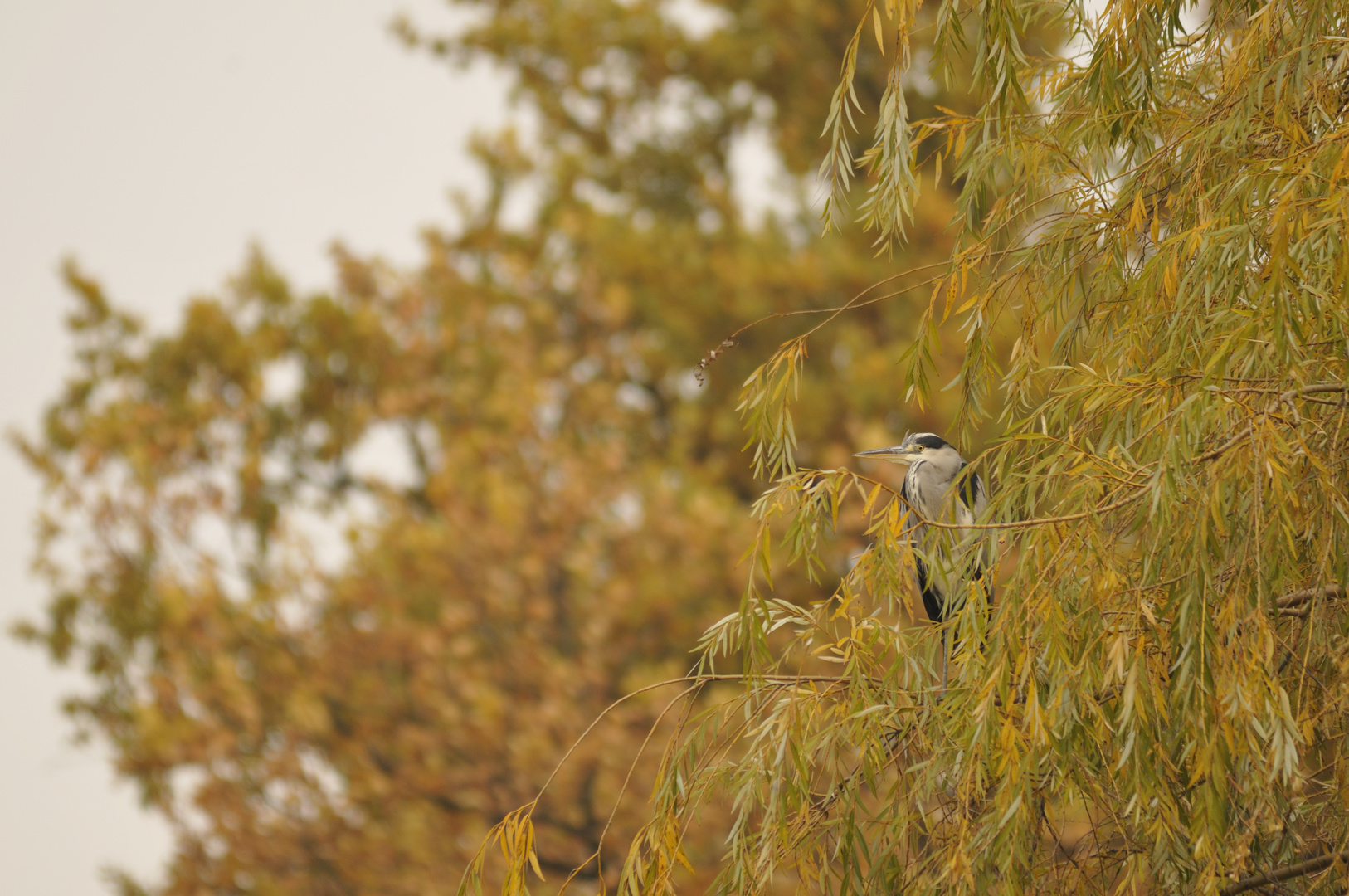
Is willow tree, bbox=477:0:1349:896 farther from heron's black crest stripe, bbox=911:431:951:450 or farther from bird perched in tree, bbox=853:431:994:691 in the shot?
heron's black crest stripe, bbox=911:431:951:450

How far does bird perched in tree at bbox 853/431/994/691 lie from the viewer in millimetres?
1872

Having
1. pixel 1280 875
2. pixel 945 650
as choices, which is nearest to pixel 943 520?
pixel 945 650

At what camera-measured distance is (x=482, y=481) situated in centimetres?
685

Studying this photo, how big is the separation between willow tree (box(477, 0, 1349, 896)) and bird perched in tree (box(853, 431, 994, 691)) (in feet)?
0.18

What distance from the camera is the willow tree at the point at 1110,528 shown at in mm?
1559

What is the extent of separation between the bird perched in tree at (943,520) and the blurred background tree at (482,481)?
9.75 ft

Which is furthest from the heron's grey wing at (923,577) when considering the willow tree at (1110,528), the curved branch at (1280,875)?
the curved branch at (1280,875)

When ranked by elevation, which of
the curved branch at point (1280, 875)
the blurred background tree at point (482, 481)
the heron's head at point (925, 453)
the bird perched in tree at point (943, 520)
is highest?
the blurred background tree at point (482, 481)

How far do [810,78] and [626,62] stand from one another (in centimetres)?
188

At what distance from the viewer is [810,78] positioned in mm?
8469

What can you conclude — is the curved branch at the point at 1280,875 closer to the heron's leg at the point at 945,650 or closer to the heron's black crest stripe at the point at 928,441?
the heron's leg at the point at 945,650

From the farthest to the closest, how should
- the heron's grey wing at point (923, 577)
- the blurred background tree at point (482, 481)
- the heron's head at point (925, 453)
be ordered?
the blurred background tree at point (482, 481) < the heron's head at point (925, 453) < the heron's grey wing at point (923, 577)

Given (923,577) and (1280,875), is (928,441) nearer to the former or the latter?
(923,577)

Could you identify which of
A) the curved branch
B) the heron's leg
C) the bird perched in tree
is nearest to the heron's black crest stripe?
the bird perched in tree
